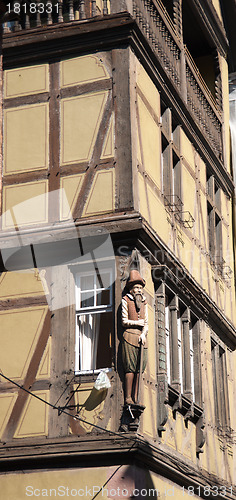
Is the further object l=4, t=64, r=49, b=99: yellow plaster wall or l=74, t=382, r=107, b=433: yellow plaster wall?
l=4, t=64, r=49, b=99: yellow plaster wall

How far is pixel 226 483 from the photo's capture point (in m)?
17.7

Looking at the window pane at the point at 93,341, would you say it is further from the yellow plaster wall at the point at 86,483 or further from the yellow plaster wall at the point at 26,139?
the yellow plaster wall at the point at 26,139

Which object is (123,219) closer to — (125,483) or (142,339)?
(142,339)

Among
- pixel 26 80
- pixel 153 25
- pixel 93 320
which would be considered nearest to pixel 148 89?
pixel 153 25

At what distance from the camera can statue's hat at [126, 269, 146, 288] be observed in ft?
46.0

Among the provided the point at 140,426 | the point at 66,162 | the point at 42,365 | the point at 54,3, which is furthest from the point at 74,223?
the point at 54,3

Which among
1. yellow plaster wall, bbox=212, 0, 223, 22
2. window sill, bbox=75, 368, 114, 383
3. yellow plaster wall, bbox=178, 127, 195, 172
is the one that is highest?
yellow plaster wall, bbox=212, 0, 223, 22

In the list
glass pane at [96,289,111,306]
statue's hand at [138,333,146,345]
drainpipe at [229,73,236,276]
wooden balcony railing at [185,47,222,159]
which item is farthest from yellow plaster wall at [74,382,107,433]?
drainpipe at [229,73,236,276]

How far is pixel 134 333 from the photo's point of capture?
544 inches

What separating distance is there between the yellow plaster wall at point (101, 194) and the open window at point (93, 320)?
0.92 metres

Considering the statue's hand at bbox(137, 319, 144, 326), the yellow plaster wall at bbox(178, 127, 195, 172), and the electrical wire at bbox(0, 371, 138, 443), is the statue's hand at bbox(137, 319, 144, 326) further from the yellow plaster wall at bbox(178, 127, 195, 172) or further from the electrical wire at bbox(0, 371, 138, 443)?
the yellow plaster wall at bbox(178, 127, 195, 172)

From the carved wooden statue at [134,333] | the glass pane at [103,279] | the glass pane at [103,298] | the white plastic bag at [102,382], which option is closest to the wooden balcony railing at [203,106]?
the glass pane at [103,279]

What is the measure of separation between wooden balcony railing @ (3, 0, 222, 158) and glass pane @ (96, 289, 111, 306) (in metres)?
4.37

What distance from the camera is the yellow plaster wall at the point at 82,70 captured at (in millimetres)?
15680
